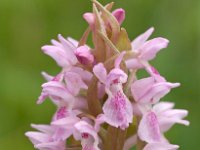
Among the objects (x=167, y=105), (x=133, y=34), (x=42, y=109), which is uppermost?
(x=133, y=34)

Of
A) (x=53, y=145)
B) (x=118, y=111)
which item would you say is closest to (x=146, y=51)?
(x=118, y=111)

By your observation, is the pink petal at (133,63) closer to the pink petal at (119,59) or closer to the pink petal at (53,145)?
the pink petal at (119,59)

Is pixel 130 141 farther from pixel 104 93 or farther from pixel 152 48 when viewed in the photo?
pixel 152 48

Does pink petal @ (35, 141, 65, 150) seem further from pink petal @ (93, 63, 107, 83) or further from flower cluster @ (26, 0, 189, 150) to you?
pink petal @ (93, 63, 107, 83)

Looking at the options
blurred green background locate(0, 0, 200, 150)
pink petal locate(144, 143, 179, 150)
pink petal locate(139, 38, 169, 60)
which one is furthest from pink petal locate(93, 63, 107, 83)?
blurred green background locate(0, 0, 200, 150)

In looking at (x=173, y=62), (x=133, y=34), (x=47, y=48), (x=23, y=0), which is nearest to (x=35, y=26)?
(x=23, y=0)

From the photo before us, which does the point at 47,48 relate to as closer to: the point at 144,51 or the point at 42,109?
the point at 144,51
